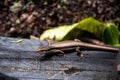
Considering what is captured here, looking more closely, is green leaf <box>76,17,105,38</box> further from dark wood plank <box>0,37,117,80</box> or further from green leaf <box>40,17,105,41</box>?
dark wood plank <box>0,37,117,80</box>

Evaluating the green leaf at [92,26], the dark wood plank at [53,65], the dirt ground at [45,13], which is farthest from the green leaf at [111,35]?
the dark wood plank at [53,65]

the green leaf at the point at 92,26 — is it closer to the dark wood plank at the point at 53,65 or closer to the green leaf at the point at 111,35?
the green leaf at the point at 111,35

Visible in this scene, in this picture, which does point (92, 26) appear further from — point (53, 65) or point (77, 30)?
point (53, 65)

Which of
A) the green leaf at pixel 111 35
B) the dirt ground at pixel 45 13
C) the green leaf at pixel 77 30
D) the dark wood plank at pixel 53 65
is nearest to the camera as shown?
the dark wood plank at pixel 53 65

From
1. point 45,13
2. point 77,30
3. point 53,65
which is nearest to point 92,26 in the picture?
point 77,30

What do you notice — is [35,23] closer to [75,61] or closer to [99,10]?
[99,10]
